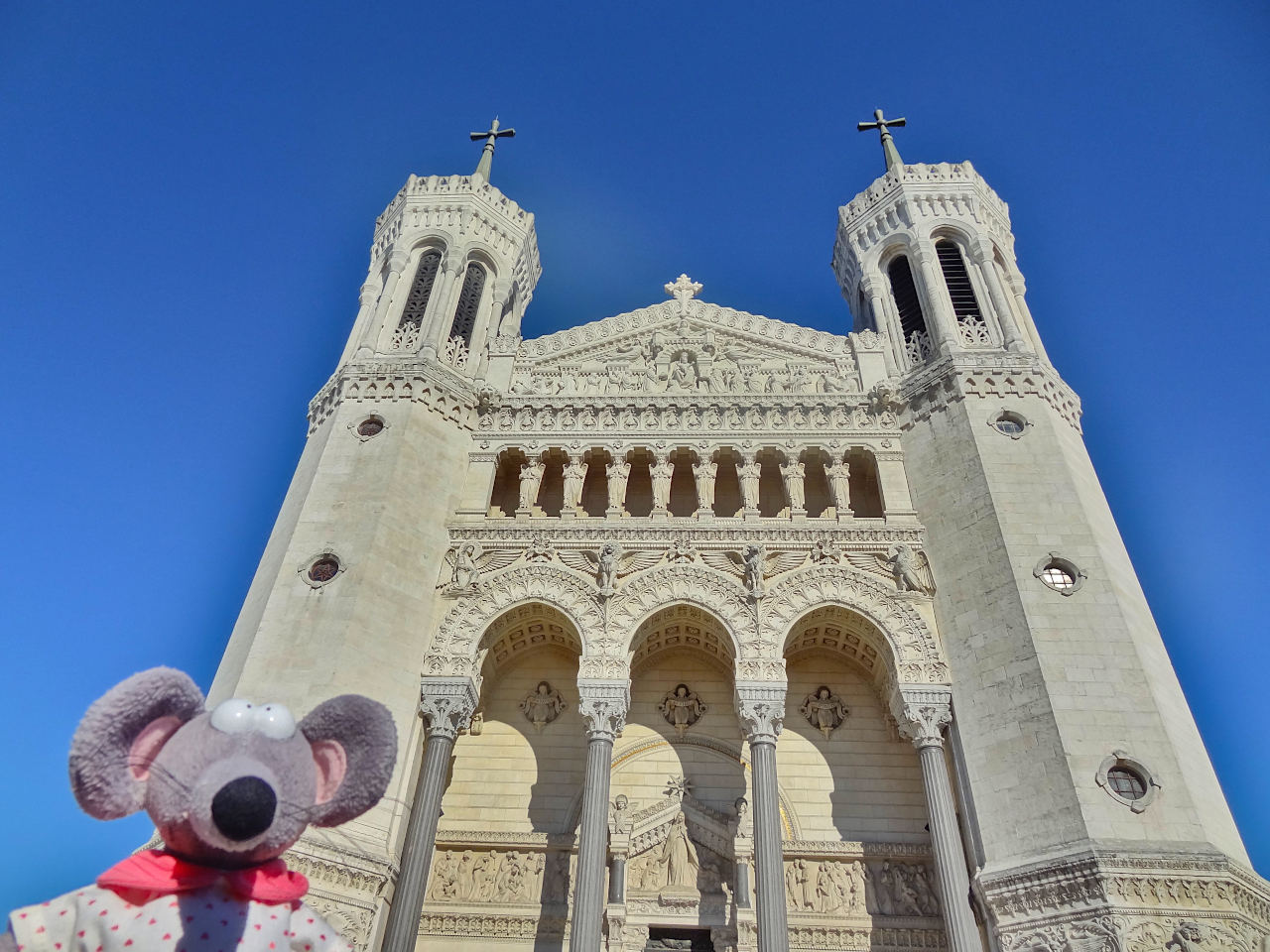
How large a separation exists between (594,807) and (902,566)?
284 inches

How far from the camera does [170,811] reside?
14.9 ft

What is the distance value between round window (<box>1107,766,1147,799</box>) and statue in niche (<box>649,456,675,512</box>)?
9241 millimetres

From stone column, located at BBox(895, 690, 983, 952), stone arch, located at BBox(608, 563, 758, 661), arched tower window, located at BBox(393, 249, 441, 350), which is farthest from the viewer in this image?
arched tower window, located at BBox(393, 249, 441, 350)

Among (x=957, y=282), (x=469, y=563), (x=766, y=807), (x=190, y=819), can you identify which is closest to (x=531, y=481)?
(x=469, y=563)

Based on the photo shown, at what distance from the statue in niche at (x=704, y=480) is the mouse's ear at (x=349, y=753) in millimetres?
13325

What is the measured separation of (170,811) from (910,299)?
69.6 feet

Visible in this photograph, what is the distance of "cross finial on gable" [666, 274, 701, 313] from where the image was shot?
912 inches

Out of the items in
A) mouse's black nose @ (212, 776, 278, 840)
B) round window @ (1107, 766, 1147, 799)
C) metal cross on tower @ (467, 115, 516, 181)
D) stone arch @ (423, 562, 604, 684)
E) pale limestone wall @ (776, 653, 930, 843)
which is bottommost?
mouse's black nose @ (212, 776, 278, 840)

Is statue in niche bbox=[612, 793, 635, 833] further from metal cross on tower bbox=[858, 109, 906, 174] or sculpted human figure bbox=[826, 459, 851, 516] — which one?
metal cross on tower bbox=[858, 109, 906, 174]

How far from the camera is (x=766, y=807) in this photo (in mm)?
14359

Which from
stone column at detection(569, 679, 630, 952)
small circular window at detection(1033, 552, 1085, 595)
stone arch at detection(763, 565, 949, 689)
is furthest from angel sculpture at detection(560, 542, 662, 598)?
small circular window at detection(1033, 552, 1085, 595)

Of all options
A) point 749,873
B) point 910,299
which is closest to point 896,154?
point 910,299

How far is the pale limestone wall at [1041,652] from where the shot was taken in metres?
12.8

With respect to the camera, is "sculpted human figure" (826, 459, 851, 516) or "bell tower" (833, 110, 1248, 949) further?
"sculpted human figure" (826, 459, 851, 516)
